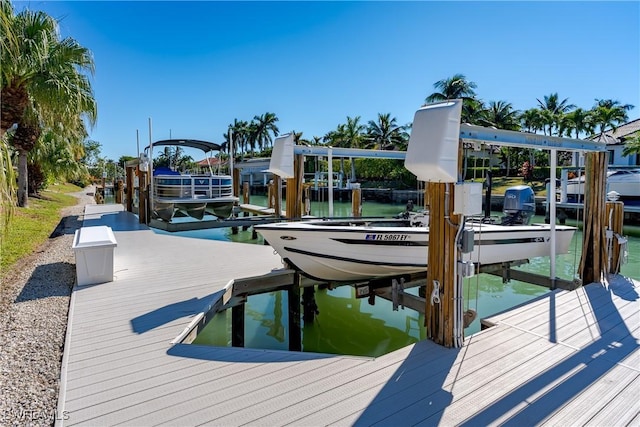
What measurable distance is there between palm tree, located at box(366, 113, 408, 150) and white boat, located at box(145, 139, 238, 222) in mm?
28371

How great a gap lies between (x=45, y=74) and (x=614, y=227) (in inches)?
483

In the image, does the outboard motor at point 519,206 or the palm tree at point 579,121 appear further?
the palm tree at point 579,121

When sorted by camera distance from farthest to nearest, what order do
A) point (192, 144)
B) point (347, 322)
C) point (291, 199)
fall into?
point (192, 144) → point (291, 199) → point (347, 322)

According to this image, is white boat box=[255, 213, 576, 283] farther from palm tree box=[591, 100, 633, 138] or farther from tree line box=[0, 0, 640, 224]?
palm tree box=[591, 100, 633, 138]

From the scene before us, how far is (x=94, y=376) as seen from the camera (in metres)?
3.04

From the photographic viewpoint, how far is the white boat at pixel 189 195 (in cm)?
1248

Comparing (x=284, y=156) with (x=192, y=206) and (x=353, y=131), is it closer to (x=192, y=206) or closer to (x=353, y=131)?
(x=192, y=206)

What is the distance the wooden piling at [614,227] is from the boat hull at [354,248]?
195 cm

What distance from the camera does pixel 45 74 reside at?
9070 mm

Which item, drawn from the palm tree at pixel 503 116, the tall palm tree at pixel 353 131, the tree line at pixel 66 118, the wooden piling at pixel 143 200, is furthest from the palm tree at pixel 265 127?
the wooden piling at pixel 143 200

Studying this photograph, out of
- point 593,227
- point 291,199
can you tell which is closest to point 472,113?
point 291,199

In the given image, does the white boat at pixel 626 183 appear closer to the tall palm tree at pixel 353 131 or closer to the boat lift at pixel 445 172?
the boat lift at pixel 445 172

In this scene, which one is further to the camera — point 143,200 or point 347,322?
point 143,200

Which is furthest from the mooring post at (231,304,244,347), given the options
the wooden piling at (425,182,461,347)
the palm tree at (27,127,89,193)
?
the palm tree at (27,127,89,193)
